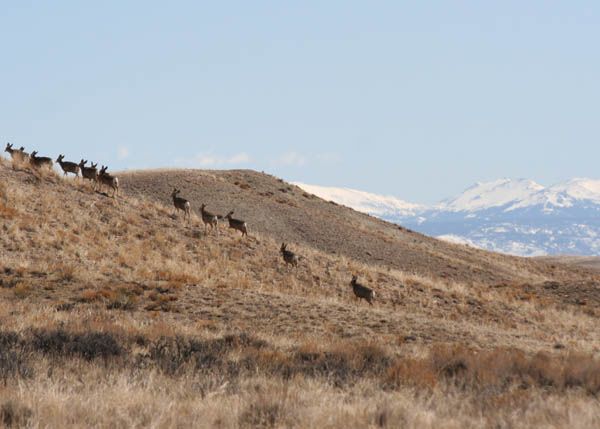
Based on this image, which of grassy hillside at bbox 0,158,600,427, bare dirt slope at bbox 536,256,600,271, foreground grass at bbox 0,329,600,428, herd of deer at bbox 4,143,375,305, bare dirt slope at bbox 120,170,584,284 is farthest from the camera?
bare dirt slope at bbox 536,256,600,271

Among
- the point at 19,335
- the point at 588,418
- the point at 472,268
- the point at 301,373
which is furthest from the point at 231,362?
the point at 472,268

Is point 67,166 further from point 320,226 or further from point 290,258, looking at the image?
point 320,226

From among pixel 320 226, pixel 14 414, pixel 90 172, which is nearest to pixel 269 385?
pixel 14 414

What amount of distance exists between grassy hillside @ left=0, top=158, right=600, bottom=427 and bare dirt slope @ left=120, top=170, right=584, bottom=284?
8.08 metres

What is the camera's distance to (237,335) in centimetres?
1606

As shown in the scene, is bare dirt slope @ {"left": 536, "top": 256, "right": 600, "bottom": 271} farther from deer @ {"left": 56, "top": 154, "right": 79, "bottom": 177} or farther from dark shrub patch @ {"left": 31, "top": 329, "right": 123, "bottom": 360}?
dark shrub patch @ {"left": 31, "top": 329, "right": 123, "bottom": 360}

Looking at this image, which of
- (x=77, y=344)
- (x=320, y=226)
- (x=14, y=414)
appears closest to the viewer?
(x=14, y=414)

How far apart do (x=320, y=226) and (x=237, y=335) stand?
4154cm

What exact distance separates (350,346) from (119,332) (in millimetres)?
4720

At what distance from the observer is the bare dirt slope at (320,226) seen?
5225 cm

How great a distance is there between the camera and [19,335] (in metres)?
14.3

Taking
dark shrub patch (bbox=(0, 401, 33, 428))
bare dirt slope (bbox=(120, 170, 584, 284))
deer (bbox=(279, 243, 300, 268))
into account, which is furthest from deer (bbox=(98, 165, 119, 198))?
dark shrub patch (bbox=(0, 401, 33, 428))

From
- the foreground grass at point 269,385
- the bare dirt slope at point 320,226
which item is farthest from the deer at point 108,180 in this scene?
the foreground grass at point 269,385

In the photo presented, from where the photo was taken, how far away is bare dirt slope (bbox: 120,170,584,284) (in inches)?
2057
